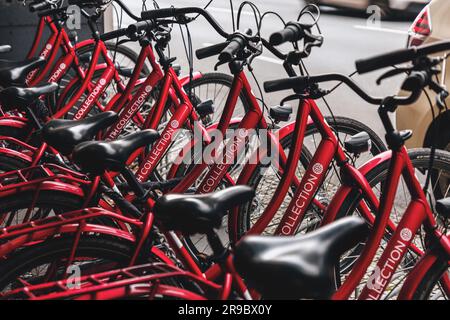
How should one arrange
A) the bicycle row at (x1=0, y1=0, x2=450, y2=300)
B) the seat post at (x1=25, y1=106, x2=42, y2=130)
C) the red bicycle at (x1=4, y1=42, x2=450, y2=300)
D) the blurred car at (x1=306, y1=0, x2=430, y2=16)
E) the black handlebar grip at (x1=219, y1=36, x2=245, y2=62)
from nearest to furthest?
the red bicycle at (x1=4, y1=42, x2=450, y2=300) → the bicycle row at (x1=0, y1=0, x2=450, y2=300) → the black handlebar grip at (x1=219, y1=36, x2=245, y2=62) → the seat post at (x1=25, y1=106, x2=42, y2=130) → the blurred car at (x1=306, y1=0, x2=430, y2=16)

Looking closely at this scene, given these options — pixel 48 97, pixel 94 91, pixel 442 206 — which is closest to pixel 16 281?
pixel 442 206

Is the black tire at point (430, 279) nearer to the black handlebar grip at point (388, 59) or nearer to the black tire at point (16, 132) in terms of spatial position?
the black handlebar grip at point (388, 59)

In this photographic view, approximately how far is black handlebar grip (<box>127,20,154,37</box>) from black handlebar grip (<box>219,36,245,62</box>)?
1.00 metres

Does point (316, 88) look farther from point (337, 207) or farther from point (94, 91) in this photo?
point (94, 91)

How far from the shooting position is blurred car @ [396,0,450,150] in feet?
12.6

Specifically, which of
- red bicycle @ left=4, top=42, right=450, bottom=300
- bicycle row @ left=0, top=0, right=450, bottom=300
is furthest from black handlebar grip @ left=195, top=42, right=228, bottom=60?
red bicycle @ left=4, top=42, right=450, bottom=300

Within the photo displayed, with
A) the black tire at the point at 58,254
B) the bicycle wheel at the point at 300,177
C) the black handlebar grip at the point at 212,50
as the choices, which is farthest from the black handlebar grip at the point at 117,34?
the black tire at the point at 58,254

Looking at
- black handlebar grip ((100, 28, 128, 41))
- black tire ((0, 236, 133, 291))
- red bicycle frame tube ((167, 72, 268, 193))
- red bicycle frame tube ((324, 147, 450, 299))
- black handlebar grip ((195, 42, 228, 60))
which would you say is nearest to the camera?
black tire ((0, 236, 133, 291))

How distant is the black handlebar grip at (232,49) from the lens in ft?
9.06

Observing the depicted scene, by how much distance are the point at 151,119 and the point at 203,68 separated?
5.30 meters

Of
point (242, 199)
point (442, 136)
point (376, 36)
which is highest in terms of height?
point (242, 199)

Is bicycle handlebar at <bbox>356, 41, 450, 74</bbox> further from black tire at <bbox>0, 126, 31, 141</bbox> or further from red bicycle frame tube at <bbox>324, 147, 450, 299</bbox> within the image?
black tire at <bbox>0, 126, 31, 141</bbox>

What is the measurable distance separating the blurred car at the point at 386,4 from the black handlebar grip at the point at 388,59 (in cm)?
964

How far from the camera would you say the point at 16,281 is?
2.23 metres
